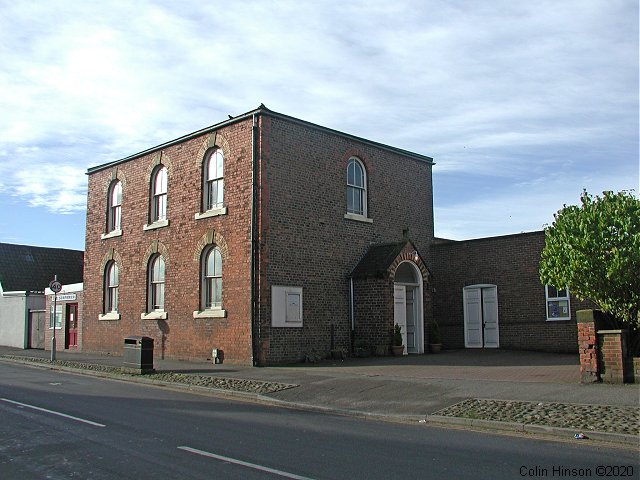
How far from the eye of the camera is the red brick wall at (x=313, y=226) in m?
20.1

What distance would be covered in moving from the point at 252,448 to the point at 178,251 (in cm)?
1509

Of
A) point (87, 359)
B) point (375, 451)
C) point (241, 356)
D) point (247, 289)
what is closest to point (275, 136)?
point (247, 289)

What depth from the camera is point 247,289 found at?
1975 cm

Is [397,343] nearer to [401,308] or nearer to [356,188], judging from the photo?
[401,308]

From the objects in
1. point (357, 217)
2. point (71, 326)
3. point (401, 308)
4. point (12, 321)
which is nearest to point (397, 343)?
point (401, 308)

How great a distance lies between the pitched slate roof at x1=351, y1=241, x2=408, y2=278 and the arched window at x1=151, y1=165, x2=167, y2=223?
24.8 feet

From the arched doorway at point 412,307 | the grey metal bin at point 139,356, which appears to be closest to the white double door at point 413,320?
the arched doorway at point 412,307

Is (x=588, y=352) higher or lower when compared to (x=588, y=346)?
lower

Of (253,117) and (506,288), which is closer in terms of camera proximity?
(253,117)

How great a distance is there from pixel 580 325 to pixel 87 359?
1750 centimetres

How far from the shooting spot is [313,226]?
2144cm

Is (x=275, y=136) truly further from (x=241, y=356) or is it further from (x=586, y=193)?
(x=586, y=193)

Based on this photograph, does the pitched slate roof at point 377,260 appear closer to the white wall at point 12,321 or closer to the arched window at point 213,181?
the arched window at point 213,181

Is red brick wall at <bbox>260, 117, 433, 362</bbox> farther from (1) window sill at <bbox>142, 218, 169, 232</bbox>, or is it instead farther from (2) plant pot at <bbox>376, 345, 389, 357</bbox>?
(1) window sill at <bbox>142, 218, 169, 232</bbox>
